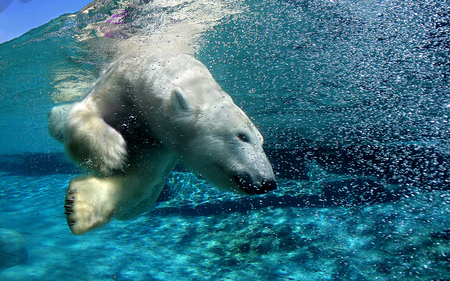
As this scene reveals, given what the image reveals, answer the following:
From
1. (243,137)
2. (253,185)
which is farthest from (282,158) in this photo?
→ (253,185)

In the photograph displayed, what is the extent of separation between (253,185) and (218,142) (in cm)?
33

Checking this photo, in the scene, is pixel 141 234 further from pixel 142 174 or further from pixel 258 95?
pixel 258 95

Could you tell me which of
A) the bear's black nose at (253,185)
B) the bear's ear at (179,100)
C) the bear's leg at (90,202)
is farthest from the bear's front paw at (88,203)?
the bear's black nose at (253,185)

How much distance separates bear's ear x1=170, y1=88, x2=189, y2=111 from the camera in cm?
168

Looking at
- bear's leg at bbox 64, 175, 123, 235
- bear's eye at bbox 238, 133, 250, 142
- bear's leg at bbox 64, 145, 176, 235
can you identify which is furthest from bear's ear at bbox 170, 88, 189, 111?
bear's leg at bbox 64, 175, 123, 235

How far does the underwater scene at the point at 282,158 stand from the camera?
4.36 metres

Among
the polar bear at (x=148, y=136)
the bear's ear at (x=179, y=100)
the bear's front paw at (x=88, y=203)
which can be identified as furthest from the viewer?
the bear's ear at (x=179, y=100)

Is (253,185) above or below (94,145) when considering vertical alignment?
below

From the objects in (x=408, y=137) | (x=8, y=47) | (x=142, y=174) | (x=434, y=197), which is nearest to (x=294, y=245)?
(x=142, y=174)

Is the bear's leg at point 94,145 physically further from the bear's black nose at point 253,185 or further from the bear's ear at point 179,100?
the bear's black nose at point 253,185

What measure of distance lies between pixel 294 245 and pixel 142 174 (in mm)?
3803

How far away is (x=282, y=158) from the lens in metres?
10.1

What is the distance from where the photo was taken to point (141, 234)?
19.3 ft

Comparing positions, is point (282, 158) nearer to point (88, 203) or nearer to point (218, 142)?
point (218, 142)
